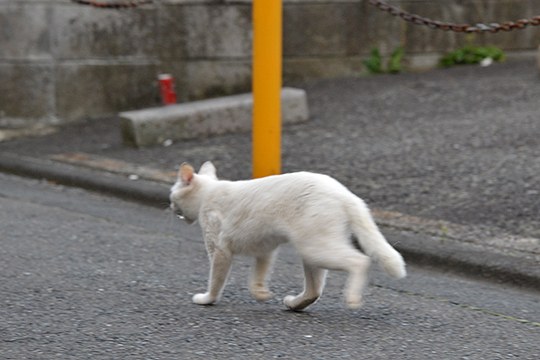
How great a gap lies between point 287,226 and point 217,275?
0.49 metres

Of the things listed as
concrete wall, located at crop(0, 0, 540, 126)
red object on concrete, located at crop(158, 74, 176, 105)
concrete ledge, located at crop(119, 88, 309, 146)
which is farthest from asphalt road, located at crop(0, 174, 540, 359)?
concrete wall, located at crop(0, 0, 540, 126)

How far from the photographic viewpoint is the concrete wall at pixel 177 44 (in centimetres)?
1117

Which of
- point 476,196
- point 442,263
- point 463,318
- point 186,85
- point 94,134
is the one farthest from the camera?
point 186,85

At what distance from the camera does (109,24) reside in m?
11.3

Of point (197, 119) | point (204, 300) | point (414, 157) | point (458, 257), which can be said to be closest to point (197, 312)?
point (204, 300)

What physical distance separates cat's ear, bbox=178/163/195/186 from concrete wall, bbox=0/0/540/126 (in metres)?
6.40

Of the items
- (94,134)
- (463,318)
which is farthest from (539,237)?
(94,134)

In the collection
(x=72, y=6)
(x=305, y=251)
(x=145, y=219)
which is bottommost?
(x=145, y=219)

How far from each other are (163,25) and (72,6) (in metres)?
0.94

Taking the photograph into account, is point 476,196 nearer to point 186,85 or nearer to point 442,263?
point 442,263

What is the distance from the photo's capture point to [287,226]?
4746 mm

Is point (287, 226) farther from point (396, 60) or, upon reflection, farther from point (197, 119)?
point (396, 60)

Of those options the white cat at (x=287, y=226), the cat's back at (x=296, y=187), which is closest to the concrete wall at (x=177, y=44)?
the white cat at (x=287, y=226)

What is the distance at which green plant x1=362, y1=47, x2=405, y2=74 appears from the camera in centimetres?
1193
